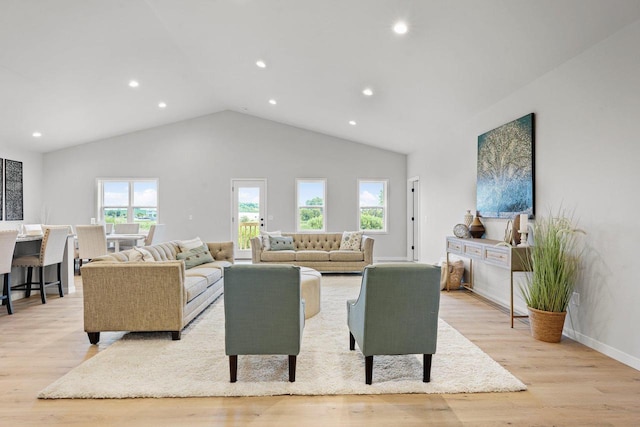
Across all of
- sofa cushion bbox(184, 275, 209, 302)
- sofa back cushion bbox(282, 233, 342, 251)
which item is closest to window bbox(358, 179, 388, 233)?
sofa back cushion bbox(282, 233, 342, 251)

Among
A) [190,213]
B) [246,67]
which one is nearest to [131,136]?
[190,213]

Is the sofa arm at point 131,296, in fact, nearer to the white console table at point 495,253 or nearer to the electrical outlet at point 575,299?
the white console table at point 495,253

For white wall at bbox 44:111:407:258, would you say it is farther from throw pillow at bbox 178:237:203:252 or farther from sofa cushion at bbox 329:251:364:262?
throw pillow at bbox 178:237:203:252

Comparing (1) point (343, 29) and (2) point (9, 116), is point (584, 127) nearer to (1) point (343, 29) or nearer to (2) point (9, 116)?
(1) point (343, 29)

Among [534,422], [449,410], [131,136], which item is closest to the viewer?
[534,422]

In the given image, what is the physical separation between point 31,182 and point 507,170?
967 cm

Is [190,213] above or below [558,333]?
above

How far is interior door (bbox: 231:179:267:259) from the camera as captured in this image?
28.5 ft

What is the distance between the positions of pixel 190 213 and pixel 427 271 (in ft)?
24.3

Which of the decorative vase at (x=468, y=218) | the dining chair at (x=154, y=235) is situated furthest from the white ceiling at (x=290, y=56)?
the dining chair at (x=154, y=235)

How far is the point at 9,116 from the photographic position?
6.09 metres

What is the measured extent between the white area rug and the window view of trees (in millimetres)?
5483

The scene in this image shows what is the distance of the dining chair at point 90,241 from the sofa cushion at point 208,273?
295 centimetres

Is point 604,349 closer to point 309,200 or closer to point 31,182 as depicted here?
point 309,200
